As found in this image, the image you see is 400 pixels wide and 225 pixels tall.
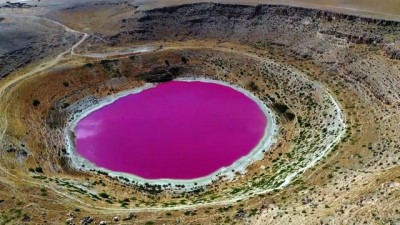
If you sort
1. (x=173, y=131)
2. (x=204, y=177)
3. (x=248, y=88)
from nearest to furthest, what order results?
(x=204, y=177), (x=173, y=131), (x=248, y=88)

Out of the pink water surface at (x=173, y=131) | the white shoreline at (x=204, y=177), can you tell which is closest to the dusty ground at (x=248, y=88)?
the white shoreline at (x=204, y=177)

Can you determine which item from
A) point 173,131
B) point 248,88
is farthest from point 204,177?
point 248,88

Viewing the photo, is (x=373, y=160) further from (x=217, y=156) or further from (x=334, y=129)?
(x=217, y=156)

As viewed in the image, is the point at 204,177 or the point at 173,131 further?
the point at 173,131

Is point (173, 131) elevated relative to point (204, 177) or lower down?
elevated

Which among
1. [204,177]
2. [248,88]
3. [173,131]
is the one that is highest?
[248,88]

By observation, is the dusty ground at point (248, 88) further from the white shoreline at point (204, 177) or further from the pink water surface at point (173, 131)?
the pink water surface at point (173, 131)

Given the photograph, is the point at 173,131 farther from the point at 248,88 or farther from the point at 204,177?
the point at 248,88

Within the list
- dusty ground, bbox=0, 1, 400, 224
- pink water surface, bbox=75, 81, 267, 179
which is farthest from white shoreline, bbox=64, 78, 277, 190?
dusty ground, bbox=0, 1, 400, 224
